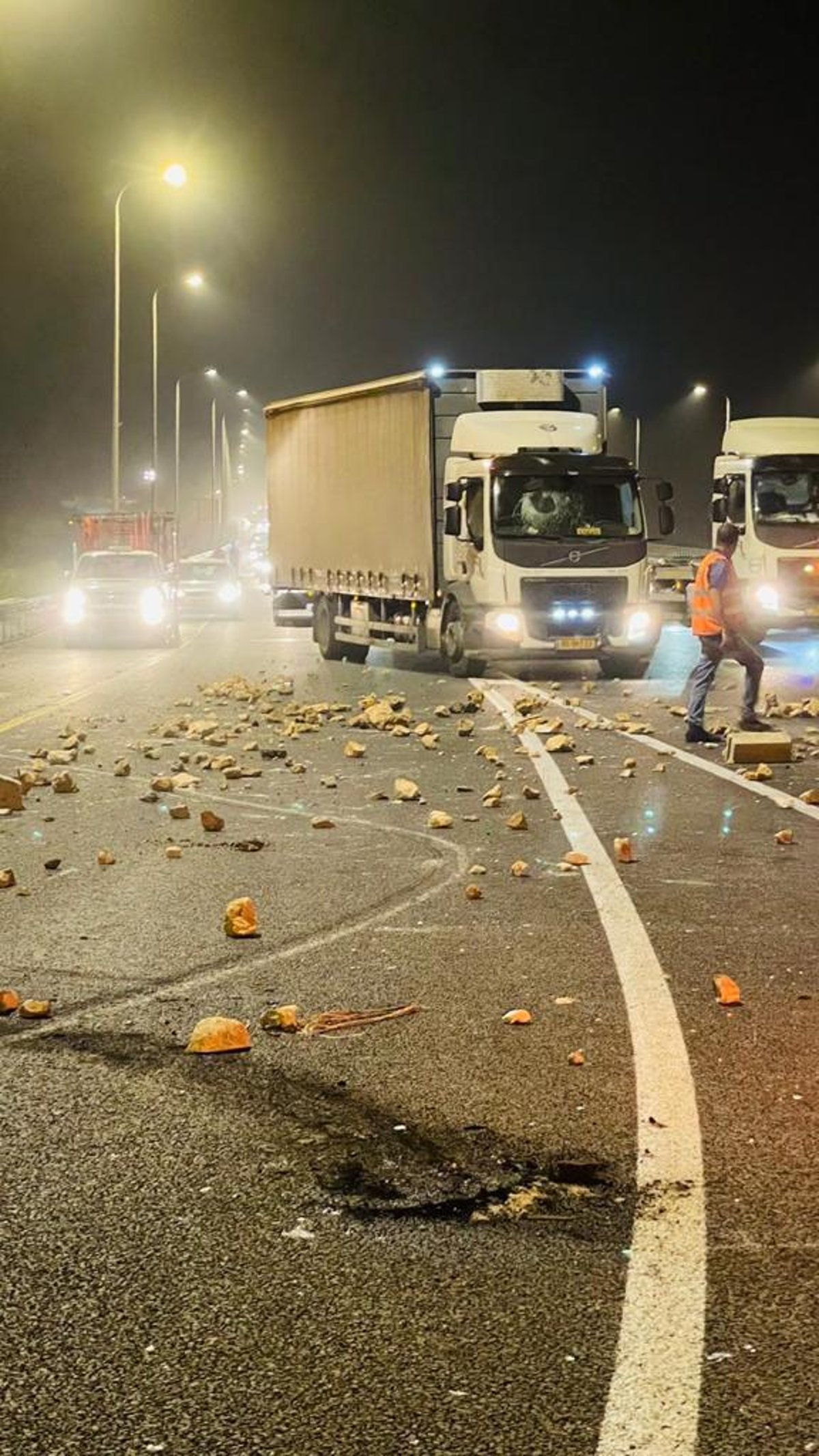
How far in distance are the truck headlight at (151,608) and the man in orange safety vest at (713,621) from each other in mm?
18775

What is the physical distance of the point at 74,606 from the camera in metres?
34.7

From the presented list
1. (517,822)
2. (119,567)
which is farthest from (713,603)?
(119,567)

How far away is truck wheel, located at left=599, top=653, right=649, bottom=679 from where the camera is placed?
1021 inches

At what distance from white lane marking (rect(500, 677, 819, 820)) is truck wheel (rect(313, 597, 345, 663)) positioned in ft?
30.1

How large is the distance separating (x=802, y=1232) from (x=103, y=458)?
123 metres

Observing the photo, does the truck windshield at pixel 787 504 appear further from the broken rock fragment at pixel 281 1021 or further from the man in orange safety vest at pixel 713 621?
the broken rock fragment at pixel 281 1021

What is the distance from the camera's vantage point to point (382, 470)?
28.2 m

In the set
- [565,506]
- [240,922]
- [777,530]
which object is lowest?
[240,922]

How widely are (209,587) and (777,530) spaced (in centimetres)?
2159

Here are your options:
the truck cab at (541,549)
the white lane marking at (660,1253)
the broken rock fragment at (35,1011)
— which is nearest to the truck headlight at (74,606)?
the truck cab at (541,549)

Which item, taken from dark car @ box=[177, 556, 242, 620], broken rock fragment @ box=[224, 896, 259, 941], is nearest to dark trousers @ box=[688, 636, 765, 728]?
broken rock fragment @ box=[224, 896, 259, 941]

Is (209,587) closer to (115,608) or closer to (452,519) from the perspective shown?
(115,608)

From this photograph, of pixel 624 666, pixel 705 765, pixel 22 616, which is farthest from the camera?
pixel 22 616

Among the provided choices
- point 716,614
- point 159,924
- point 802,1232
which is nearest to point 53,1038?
point 159,924
